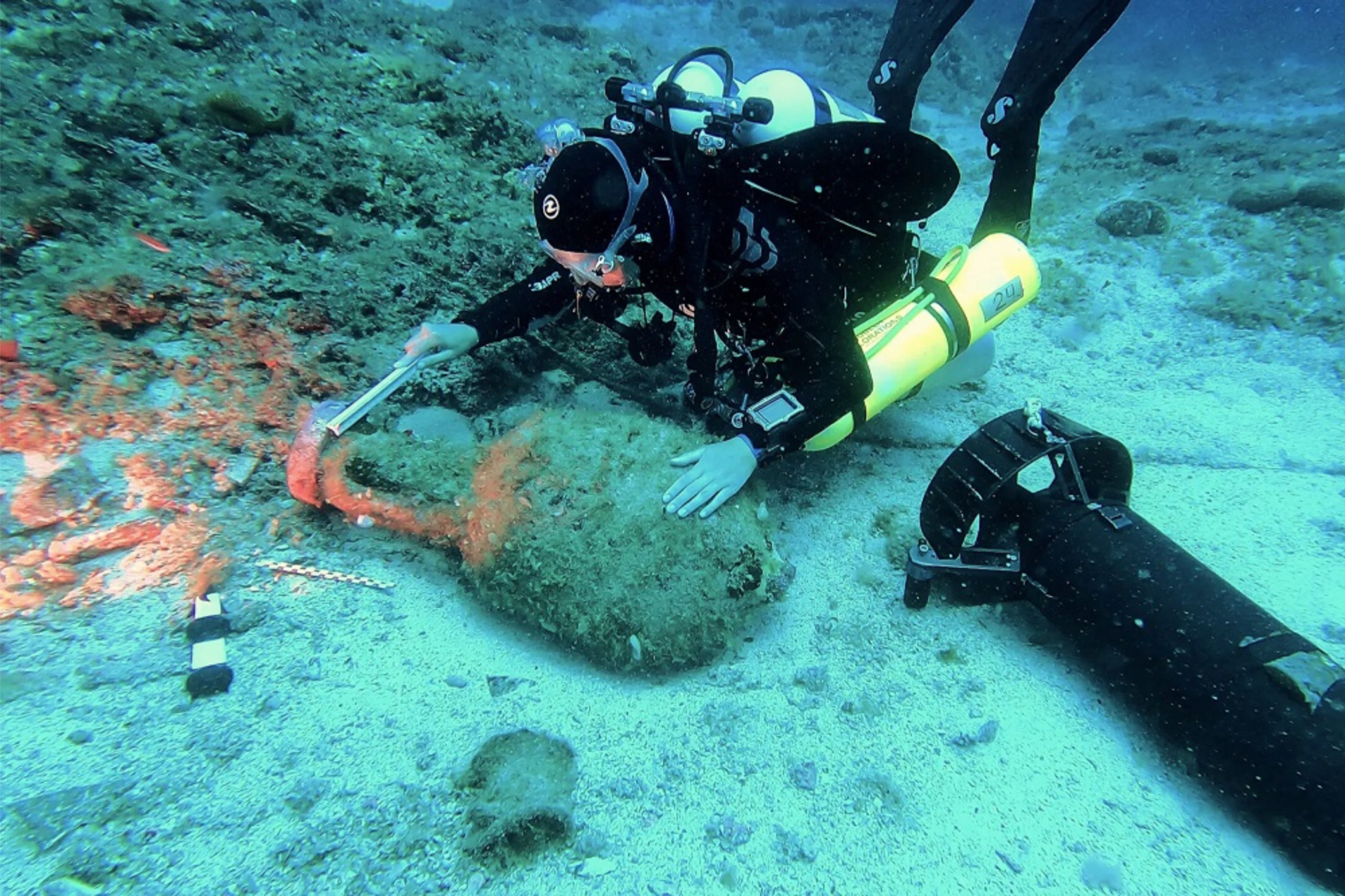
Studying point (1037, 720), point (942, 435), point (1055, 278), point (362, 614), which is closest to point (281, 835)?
point (362, 614)

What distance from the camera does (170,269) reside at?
2834 mm

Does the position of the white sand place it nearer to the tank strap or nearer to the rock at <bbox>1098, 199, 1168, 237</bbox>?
the tank strap

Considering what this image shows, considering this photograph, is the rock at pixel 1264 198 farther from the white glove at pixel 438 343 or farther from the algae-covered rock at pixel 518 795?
the algae-covered rock at pixel 518 795

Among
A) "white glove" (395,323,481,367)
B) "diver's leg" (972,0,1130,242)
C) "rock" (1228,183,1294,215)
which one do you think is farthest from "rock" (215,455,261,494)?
"rock" (1228,183,1294,215)

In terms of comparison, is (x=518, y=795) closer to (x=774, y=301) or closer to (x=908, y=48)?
(x=774, y=301)

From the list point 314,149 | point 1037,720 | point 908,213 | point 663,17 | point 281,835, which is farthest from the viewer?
point 663,17

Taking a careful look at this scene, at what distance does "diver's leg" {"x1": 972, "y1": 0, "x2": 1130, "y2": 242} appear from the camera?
3.95 m

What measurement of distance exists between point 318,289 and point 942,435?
3.74m

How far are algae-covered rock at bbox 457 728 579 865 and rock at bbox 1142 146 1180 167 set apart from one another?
9.39 meters

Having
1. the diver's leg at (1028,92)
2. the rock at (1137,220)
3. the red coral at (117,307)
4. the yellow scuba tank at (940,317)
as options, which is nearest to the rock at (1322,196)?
the rock at (1137,220)

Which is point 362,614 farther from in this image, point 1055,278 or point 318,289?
point 1055,278

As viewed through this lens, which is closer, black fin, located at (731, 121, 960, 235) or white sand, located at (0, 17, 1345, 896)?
white sand, located at (0, 17, 1345, 896)

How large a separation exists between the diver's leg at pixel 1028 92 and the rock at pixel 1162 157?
14.2ft

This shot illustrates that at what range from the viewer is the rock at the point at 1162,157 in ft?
24.0
